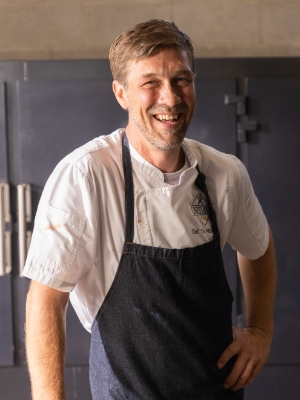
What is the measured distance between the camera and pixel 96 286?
1.13m

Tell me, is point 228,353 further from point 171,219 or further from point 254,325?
point 171,219

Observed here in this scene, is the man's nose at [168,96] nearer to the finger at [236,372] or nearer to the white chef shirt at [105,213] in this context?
the white chef shirt at [105,213]

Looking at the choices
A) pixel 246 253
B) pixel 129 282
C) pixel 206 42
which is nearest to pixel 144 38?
pixel 129 282

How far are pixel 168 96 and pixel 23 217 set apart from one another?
1.22m

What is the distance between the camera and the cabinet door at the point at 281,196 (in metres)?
2.26

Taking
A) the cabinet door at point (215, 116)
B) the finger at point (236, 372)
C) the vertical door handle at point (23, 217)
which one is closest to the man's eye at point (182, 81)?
the finger at point (236, 372)

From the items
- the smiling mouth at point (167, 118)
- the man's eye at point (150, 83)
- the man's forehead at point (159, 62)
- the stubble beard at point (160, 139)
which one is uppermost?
the man's forehead at point (159, 62)

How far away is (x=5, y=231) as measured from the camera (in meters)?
2.23

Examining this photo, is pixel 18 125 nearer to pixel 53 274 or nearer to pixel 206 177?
pixel 206 177

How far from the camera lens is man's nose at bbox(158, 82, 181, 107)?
46.0 inches

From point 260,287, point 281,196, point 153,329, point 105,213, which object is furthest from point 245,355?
point 281,196

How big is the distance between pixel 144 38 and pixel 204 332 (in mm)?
647

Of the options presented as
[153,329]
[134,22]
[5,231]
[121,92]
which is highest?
[134,22]

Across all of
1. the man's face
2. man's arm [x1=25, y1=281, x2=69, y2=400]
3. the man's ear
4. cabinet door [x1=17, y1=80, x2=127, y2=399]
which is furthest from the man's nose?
cabinet door [x1=17, y1=80, x2=127, y2=399]
